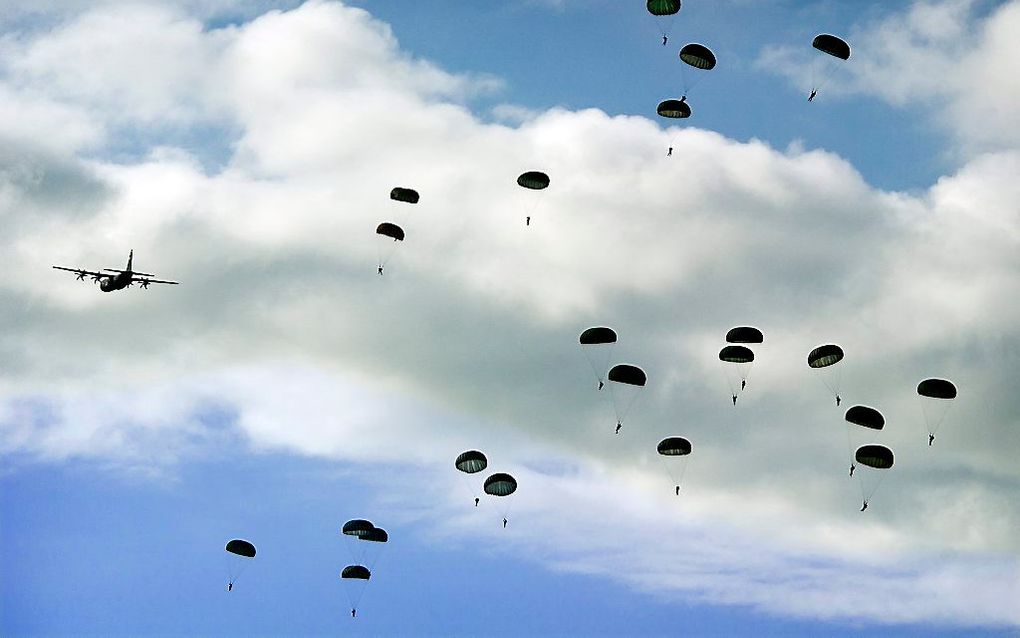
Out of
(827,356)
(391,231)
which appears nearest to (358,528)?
(391,231)

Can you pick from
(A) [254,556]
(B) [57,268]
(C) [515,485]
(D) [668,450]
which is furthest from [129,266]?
(D) [668,450]

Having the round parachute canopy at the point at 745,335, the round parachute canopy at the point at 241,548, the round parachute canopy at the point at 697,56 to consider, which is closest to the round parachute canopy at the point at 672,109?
the round parachute canopy at the point at 697,56

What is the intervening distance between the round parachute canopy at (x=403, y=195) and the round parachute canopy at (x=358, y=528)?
1001 inches

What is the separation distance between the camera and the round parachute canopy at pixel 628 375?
84312 mm

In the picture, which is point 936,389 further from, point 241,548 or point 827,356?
point 241,548

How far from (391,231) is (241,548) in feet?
89.7

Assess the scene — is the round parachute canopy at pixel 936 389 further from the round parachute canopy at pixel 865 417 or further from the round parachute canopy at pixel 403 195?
the round parachute canopy at pixel 403 195

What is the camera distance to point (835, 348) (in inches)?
3310

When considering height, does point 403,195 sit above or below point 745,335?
above

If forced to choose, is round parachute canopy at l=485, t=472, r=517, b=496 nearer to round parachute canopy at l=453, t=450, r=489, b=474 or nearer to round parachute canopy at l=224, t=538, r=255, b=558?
round parachute canopy at l=453, t=450, r=489, b=474

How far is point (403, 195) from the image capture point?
92.1m

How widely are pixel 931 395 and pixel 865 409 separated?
5993mm

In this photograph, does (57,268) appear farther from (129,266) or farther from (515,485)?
(515,485)

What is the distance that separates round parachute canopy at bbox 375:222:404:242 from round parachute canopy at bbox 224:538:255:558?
26.5 meters
